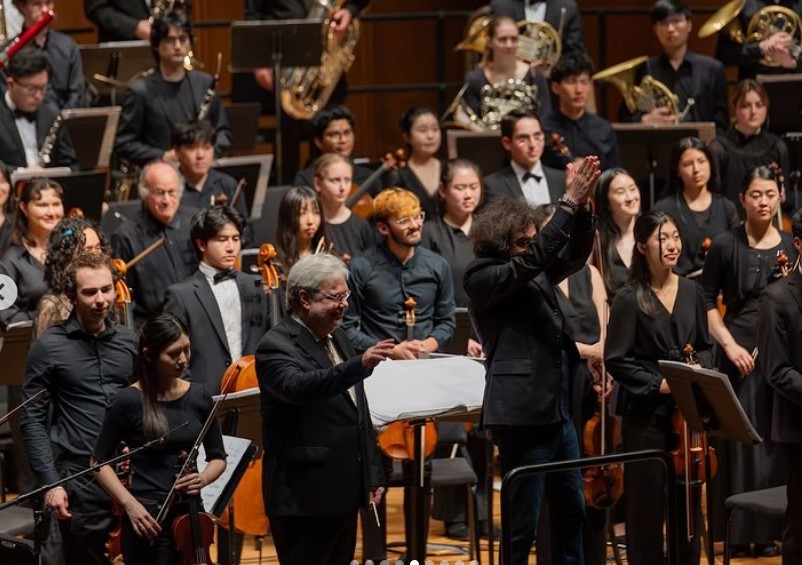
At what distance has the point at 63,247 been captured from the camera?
529 centimetres

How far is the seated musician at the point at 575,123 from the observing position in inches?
293

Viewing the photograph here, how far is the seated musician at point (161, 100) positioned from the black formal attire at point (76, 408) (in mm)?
3037

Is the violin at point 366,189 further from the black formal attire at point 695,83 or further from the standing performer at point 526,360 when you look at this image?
the standing performer at point 526,360

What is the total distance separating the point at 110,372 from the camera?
4.65 metres

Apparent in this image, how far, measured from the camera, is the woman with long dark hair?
606 cm

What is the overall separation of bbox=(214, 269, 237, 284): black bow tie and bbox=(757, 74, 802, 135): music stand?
10.8ft

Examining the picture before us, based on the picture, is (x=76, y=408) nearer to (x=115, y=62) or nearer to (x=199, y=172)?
(x=199, y=172)

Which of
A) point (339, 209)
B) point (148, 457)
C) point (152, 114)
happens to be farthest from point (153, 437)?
point (152, 114)

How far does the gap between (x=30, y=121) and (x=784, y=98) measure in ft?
12.4

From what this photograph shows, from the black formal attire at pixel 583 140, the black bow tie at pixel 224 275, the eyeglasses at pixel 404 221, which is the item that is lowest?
the black bow tie at pixel 224 275

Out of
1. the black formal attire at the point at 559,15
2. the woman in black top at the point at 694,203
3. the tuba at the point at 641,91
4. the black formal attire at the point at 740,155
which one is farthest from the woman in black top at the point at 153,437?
the black formal attire at the point at 559,15

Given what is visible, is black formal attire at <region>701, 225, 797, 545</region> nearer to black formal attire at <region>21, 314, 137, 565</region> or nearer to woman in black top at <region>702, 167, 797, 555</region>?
woman in black top at <region>702, 167, 797, 555</region>

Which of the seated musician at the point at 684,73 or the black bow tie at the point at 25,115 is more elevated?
the seated musician at the point at 684,73

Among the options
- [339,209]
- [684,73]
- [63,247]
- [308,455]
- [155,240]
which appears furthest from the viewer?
[684,73]
